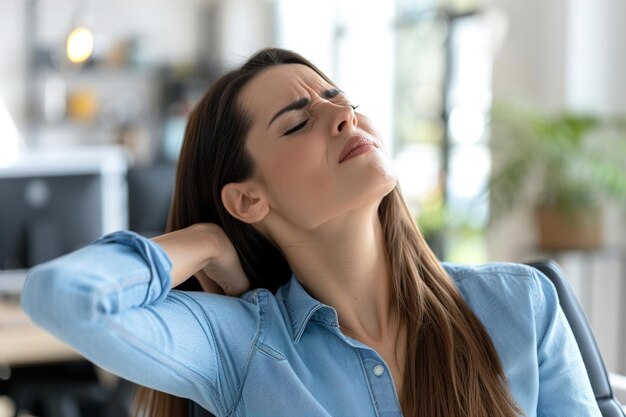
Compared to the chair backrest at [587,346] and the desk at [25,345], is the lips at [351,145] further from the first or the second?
the desk at [25,345]

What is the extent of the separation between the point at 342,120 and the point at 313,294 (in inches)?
11.9

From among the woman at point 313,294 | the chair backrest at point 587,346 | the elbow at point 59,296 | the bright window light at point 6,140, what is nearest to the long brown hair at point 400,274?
the woman at point 313,294

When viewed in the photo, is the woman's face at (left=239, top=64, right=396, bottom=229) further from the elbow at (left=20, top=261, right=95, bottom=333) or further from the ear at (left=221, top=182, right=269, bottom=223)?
the elbow at (left=20, top=261, right=95, bottom=333)

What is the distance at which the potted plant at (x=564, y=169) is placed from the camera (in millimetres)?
3512

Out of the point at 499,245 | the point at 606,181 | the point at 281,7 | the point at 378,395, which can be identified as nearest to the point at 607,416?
the point at 378,395

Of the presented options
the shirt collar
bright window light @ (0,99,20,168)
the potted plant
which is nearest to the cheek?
the shirt collar

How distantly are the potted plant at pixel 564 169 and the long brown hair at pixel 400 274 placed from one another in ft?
7.06

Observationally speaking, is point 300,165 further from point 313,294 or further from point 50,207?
point 50,207

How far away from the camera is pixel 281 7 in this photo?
723 centimetres

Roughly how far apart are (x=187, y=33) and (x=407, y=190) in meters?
2.72

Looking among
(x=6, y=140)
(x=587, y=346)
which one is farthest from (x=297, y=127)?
(x=6, y=140)

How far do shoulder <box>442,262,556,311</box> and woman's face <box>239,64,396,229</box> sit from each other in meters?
0.24

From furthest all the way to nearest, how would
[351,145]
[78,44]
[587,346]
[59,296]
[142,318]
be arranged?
[78,44] < [587,346] < [351,145] < [142,318] < [59,296]

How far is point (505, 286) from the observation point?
4.87ft
